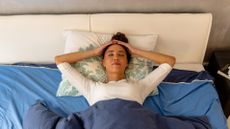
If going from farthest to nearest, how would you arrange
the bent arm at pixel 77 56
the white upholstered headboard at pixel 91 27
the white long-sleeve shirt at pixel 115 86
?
the white upholstered headboard at pixel 91 27
the bent arm at pixel 77 56
the white long-sleeve shirt at pixel 115 86

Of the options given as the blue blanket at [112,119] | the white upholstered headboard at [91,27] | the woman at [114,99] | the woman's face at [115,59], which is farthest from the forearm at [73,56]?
the blue blanket at [112,119]

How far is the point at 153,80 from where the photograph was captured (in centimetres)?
172

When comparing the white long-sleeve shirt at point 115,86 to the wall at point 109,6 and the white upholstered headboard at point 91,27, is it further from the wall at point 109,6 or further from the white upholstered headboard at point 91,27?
the wall at point 109,6

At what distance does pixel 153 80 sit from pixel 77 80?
1.51 feet

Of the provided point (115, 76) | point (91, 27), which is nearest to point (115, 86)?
point (115, 76)

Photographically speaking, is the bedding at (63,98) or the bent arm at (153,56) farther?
the bent arm at (153,56)

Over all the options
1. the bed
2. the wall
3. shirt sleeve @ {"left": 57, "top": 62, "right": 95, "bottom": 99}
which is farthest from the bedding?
the wall

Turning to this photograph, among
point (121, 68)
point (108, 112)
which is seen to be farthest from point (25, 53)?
point (108, 112)

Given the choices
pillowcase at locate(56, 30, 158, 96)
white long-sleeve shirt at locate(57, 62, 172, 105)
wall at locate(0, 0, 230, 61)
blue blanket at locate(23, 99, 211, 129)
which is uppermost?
wall at locate(0, 0, 230, 61)

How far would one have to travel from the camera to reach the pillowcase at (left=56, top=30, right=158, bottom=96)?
5.84 ft

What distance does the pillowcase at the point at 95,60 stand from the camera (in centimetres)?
178

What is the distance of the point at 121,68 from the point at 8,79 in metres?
0.76

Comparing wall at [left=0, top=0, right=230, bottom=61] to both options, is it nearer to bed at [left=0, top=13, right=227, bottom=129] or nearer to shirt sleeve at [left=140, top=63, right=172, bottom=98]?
bed at [left=0, top=13, right=227, bottom=129]

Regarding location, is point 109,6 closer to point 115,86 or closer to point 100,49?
point 100,49
